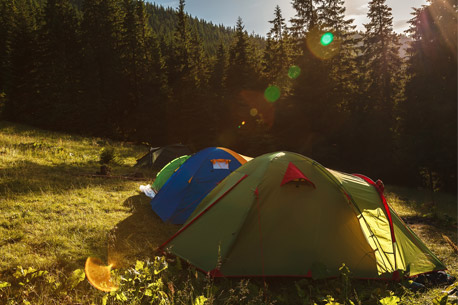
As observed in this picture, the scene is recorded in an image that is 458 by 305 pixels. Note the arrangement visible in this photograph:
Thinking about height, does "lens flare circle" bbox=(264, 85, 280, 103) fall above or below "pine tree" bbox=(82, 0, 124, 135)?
below

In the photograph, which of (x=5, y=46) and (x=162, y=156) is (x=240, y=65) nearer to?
(x=162, y=156)

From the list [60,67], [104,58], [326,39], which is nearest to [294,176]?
[326,39]

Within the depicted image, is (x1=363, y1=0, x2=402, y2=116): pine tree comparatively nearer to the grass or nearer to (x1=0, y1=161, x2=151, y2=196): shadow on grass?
the grass

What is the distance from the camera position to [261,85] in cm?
3102

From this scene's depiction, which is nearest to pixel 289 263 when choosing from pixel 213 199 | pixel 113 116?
pixel 213 199

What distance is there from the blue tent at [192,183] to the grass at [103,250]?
0.37m

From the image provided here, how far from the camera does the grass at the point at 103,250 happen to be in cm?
379

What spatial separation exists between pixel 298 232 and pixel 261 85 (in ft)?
92.2

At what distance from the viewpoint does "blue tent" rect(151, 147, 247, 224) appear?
23.4 ft

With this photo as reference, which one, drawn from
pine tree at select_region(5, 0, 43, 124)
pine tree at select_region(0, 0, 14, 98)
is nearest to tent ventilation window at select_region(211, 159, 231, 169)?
pine tree at select_region(5, 0, 43, 124)

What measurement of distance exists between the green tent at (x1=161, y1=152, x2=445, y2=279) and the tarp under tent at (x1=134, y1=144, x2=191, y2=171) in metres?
9.58

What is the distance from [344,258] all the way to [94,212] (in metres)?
6.28

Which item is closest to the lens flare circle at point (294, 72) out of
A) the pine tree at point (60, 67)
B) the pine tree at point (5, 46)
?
the pine tree at point (60, 67)

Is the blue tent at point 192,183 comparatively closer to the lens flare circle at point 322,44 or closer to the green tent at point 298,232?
the green tent at point 298,232
